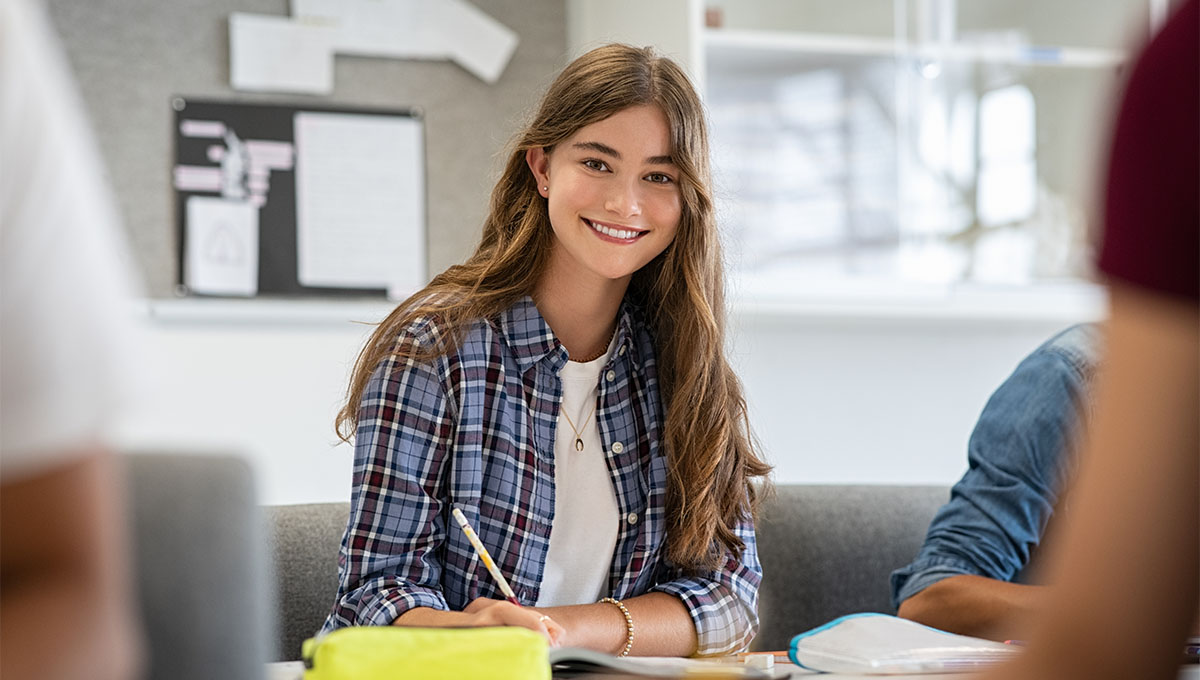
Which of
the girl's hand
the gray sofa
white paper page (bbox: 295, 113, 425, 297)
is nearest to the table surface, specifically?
the girl's hand

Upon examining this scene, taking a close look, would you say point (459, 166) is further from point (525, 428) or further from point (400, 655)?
point (400, 655)

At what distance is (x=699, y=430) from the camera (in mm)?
1617

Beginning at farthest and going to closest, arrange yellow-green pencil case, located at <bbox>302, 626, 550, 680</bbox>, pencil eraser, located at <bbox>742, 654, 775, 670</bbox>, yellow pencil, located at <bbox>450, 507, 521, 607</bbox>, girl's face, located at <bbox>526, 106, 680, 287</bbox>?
1. girl's face, located at <bbox>526, 106, 680, 287</bbox>
2. yellow pencil, located at <bbox>450, 507, 521, 607</bbox>
3. pencil eraser, located at <bbox>742, 654, 775, 670</bbox>
4. yellow-green pencil case, located at <bbox>302, 626, 550, 680</bbox>

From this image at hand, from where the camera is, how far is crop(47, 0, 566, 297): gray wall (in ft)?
8.30

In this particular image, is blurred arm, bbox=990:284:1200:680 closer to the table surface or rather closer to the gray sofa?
the table surface

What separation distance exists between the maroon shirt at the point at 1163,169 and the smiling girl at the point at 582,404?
1.05m

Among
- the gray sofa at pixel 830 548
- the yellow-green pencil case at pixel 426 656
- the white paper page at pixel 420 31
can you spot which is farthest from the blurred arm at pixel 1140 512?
the white paper page at pixel 420 31

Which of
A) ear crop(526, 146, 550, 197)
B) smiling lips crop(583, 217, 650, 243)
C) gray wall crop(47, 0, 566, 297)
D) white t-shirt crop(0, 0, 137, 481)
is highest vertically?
gray wall crop(47, 0, 566, 297)

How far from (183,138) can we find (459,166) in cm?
56

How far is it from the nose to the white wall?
78 cm

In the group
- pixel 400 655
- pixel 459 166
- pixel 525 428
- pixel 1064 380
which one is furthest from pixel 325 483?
pixel 400 655

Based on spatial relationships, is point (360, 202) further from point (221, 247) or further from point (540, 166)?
point (540, 166)

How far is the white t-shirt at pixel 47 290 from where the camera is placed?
419mm

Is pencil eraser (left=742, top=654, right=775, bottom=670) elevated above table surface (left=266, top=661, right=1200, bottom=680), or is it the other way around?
table surface (left=266, top=661, right=1200, bottom=680)
